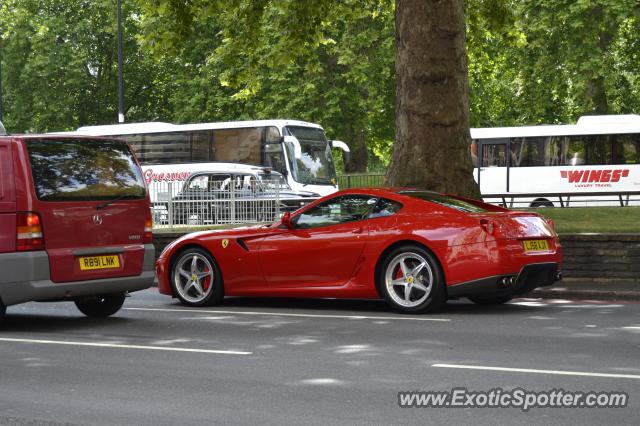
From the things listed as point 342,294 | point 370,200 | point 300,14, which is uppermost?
point 300,14

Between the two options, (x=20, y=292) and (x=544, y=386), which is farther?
(x=20, y=292)

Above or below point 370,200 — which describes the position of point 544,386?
below

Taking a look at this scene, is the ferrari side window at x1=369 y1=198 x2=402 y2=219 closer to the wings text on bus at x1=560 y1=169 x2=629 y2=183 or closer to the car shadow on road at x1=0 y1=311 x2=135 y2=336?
the car shadow on road at x1=0 y1=311 x2=135 y2=336

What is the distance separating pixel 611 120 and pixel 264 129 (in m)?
11.6

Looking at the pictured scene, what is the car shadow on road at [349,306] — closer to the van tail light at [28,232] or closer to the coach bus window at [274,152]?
the van tail light at [28,232]

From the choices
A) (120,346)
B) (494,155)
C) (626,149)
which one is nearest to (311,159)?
(494,155)

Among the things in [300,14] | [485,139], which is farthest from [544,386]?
[485,139]

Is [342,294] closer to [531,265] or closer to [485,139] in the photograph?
[531,265]

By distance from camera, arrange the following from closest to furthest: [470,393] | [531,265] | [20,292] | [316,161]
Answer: [470,393]
[20,292]
[531,265]
[316,161]

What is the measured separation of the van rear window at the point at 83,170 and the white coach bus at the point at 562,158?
82.5 ft

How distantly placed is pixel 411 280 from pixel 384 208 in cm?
93

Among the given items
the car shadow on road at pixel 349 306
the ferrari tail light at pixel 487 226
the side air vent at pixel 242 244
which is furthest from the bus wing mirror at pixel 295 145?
the ferrari tail light at pixel 487 226

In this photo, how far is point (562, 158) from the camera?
1475 inches

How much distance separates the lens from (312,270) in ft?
40.3
